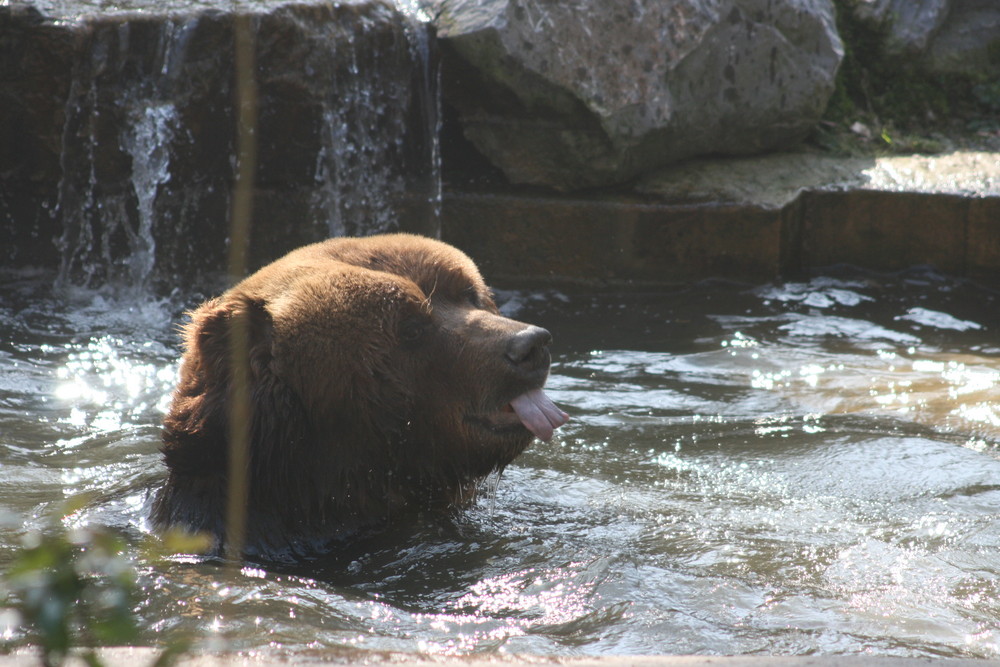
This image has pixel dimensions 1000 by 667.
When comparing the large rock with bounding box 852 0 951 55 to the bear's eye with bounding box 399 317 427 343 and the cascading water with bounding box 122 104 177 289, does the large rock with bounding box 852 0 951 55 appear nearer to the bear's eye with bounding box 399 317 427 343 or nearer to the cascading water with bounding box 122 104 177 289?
the cascading water with bounding box 122 104 177 289

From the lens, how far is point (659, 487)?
4.29 metres

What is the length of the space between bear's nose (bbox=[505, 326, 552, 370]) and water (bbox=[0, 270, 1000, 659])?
0.62 metres

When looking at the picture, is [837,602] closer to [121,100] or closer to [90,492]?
[90,492]

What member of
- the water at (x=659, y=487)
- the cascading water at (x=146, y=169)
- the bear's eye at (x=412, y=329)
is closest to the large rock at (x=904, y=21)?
the water at (x=659, y=487)

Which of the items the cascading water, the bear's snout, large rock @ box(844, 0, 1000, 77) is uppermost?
large rock @ box(844, 0, 1000, 77)

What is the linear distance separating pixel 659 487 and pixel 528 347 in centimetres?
121

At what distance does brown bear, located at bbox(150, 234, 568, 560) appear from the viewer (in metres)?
3.36

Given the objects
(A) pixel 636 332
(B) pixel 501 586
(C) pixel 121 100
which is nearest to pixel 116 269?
→ (C) pixel 121 100

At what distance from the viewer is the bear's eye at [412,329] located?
3.49 m

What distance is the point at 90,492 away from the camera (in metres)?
4.23

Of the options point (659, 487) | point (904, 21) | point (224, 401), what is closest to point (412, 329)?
point (224, 401)

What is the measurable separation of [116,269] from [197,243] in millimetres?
569

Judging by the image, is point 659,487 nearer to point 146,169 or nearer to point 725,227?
point 725,227

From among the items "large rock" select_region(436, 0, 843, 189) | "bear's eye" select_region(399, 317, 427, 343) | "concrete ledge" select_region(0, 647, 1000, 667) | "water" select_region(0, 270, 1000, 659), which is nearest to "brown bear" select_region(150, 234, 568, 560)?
"bear's eye" select_region(399, 317, 427, 343)
